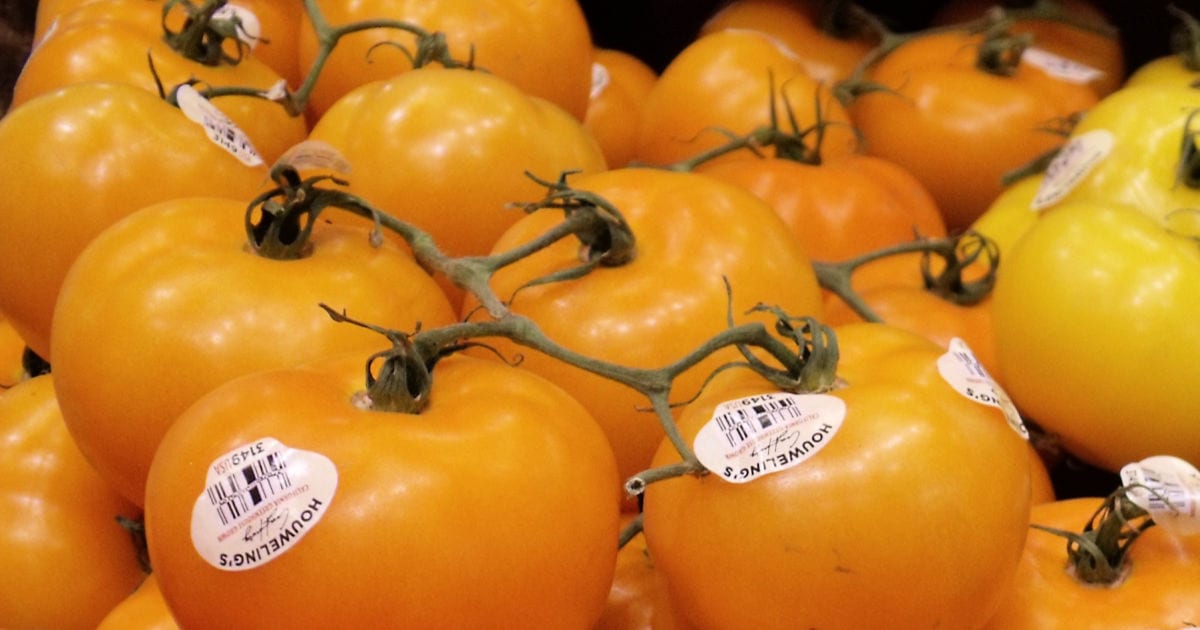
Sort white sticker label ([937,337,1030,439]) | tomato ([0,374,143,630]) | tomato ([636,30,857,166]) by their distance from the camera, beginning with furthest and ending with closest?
1. tomato ([636,30,857,166])
2. tomato ([0,374,143,630])
3. white sticker label ([937,337,1030,439])

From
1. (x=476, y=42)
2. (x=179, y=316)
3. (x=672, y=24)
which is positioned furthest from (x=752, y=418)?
(x=672, y=24)

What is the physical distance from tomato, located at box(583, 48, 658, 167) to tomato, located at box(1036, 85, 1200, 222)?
→ 63 cm

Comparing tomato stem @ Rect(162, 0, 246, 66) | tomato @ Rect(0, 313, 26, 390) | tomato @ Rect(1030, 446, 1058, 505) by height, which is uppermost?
tomato stem @ Rect(162, 0, 246, 66)

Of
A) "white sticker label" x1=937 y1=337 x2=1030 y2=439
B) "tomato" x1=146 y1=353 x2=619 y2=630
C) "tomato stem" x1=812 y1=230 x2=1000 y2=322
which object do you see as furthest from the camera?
"tomato stem" x1=812 y1=230 x2=1000 y2=322

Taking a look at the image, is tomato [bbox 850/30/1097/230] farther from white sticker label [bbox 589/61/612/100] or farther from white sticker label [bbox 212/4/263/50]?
white sticker label [bbox 212/4/263/50]

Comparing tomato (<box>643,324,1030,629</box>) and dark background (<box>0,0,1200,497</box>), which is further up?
tomato (<box>643,324,1030,629</box>)

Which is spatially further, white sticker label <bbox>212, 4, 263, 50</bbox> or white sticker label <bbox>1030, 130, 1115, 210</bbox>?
white sticker label <bbox>212, 4, 263, 50</bbox>

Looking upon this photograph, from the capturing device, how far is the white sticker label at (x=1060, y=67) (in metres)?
1.68

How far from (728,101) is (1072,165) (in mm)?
457

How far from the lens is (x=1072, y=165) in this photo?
51.0 inches

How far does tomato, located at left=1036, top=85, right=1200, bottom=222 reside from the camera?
1210 millimetres

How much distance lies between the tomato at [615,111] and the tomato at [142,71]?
53cm

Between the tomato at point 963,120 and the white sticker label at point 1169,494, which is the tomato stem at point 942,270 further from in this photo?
the white sticker label at point 1169,494

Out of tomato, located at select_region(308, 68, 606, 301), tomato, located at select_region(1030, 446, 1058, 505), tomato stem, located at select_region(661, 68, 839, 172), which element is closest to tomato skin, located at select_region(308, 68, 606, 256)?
tomato, located at select_region(308, 68, 606, 301)
